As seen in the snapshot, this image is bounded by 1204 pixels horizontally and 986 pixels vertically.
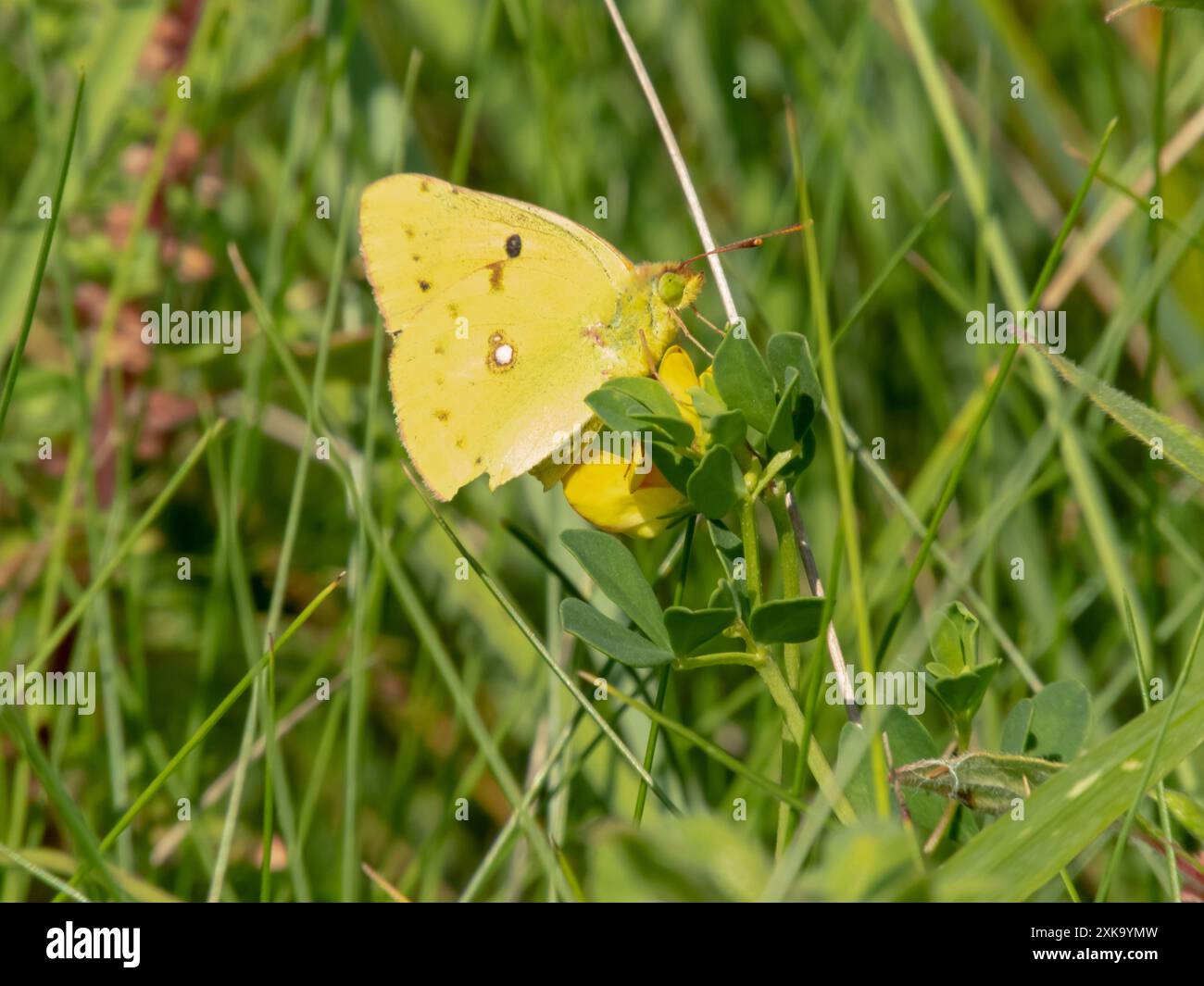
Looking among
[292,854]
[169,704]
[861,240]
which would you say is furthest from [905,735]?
[861,240]

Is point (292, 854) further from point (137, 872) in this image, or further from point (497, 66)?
point (497, 66)

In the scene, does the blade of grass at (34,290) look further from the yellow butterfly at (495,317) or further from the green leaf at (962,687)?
the green leaf at (962,687)

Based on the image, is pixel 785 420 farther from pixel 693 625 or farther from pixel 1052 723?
pixel 1052 723

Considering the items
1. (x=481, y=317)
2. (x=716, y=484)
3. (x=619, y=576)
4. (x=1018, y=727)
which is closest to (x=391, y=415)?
(x=481, y=317)

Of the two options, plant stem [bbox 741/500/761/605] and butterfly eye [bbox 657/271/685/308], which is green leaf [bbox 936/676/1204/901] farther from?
butterfly eye [bbox 657/271/685/308]

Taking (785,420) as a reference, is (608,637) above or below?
below

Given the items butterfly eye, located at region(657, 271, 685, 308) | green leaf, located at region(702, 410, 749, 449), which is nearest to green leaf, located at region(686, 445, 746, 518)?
green leaf, located at region(702, 410, 749, 449)

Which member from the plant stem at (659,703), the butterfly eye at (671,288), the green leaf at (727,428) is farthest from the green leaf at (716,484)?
the butterfly eye at (671,288)
